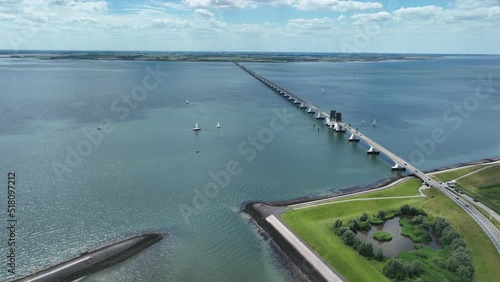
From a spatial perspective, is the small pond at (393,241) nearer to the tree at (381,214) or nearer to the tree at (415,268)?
the tree at (381,214)

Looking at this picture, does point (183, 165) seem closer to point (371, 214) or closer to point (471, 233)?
point (371, 214)

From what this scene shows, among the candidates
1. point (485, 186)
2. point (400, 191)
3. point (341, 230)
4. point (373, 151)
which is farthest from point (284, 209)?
point (373, 151)

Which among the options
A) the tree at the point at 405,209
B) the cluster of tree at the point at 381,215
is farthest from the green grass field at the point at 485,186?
the cluster of tree at the point at 381,215

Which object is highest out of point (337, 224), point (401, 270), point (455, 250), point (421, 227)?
point (337, 224)

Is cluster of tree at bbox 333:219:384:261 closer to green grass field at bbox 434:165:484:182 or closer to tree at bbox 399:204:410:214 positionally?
tree at bbox 399:204:410:214

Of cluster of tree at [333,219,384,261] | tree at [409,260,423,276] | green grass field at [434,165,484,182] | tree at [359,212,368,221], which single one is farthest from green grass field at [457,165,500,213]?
cluster of tree at [333,219,384,261]

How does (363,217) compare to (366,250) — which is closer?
(366,250)

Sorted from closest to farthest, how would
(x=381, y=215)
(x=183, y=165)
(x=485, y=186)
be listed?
1. (x=381, y=215)
2. (x=485, y=186)
3. (x=183, y=165)
